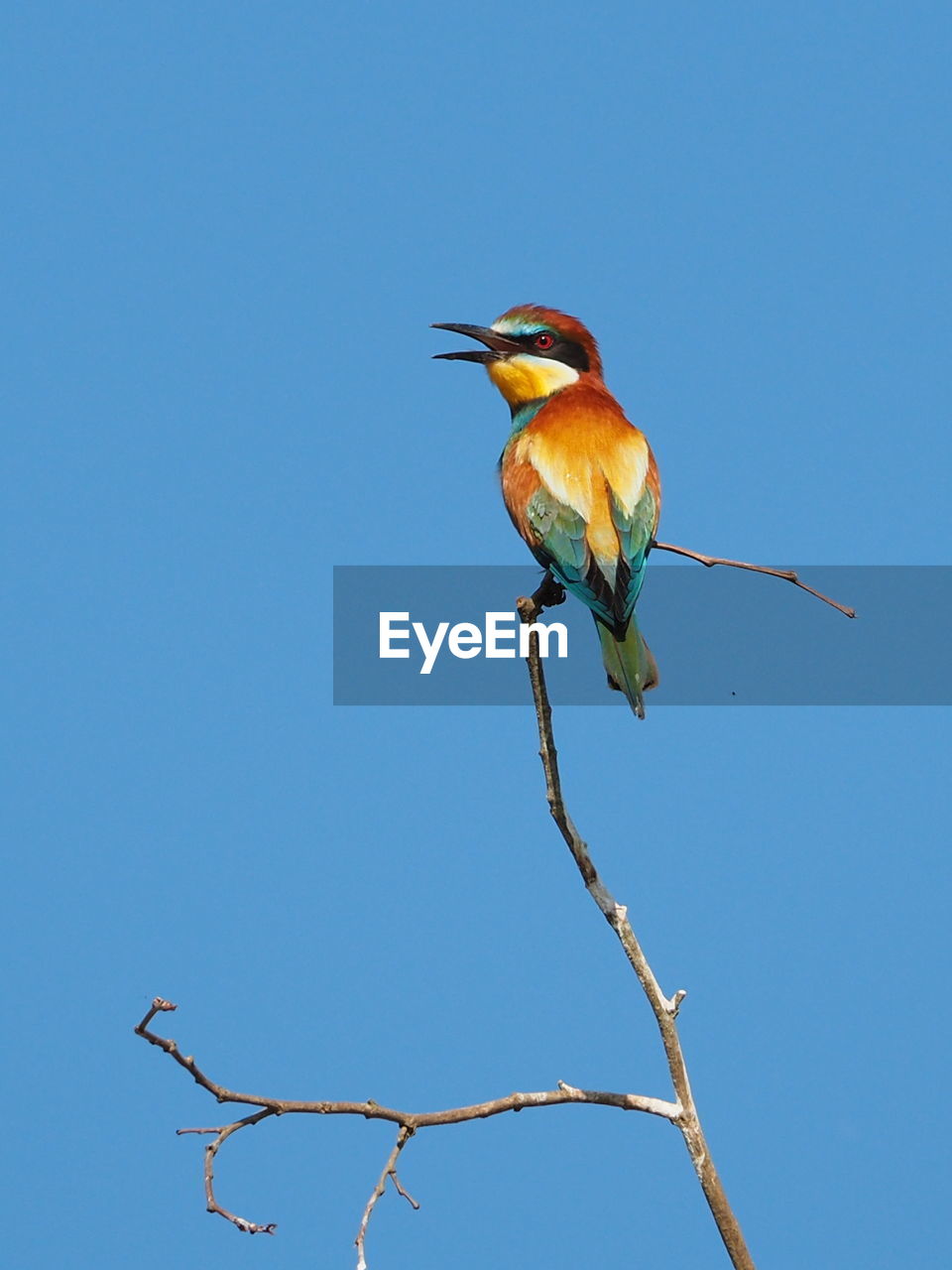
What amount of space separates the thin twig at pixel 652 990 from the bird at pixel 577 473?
1.43ft

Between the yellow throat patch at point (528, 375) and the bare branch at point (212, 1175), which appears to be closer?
the bare branch at point (212, 1175)

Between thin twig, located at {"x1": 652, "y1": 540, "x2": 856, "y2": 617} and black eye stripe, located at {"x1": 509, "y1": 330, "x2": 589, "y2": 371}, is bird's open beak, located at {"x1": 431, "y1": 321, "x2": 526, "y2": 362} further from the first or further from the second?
thin twig, located at {"x1": 652, "y1": 540, "x2": 856, "y2": 617}

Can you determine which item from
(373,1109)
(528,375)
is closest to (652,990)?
(373,1109)

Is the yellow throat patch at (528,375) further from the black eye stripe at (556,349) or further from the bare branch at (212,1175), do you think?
the bare branch at (212,1175)

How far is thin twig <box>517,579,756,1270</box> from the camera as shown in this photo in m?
2.01

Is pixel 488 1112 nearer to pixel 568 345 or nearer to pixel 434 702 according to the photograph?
pixel 434 702

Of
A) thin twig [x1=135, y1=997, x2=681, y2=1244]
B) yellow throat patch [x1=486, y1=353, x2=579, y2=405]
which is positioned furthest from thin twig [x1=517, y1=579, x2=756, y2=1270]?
yellow throat patch [x1=486, y1=353, x2=579, y2=405]

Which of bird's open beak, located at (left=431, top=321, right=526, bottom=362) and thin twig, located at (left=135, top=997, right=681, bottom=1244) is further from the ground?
bird's open beak, located at (left=431, top=321, right=526, bottom=362)

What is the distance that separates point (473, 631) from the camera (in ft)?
8.98

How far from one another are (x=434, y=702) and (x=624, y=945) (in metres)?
0.93

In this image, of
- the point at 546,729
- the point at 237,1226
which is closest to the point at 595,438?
the point at 546,729

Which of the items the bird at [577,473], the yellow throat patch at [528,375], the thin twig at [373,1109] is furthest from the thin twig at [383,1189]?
the yellow throat patch at [528,375]

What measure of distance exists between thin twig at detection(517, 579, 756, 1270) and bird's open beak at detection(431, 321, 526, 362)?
1.10 metres

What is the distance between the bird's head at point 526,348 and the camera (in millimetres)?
3025
